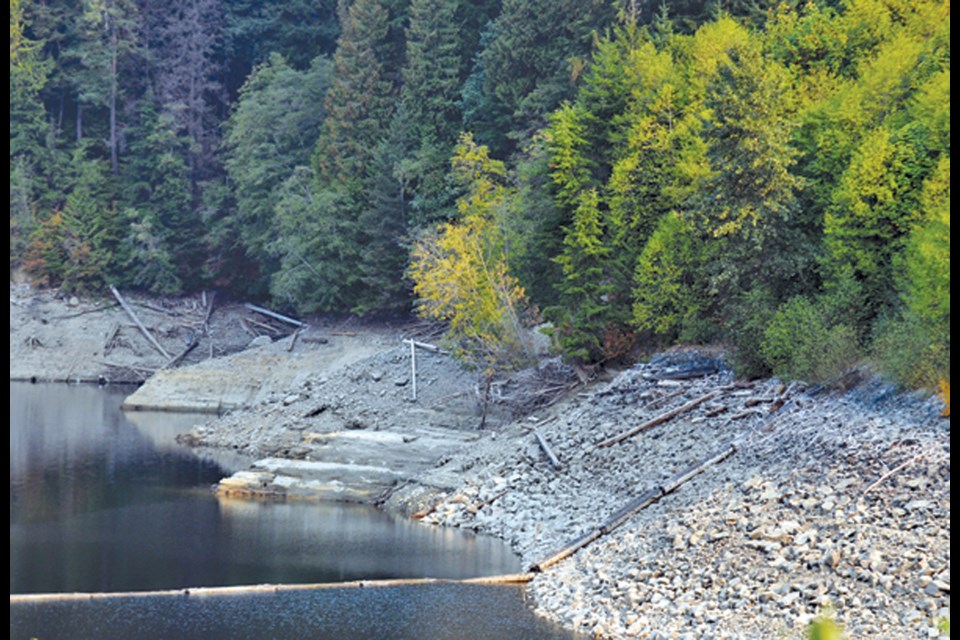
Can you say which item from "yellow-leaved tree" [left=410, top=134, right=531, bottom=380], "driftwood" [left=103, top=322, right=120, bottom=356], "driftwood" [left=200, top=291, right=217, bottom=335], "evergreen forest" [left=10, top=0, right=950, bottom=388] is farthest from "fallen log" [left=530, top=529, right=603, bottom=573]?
"driftwood" [left=200, top=291, right=217, bottom=335]

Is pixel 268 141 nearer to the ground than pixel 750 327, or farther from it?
farther from it

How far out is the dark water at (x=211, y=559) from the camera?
22.4 metres

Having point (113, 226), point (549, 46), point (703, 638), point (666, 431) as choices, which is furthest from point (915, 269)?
point (113, 226)

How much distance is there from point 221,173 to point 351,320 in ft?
76.8

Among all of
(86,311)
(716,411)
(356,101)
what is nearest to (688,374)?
(716,411)

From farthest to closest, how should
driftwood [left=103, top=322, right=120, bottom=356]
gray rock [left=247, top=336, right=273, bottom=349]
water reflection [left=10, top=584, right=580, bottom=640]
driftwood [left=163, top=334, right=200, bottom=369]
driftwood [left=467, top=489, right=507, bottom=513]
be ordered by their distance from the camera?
driftwood [left=103, top=322, right=120, bottom=356] < driftwood [left=163, top=334, right=200, bottom=369] < gray rock [left=247, top=336, right=273, bottom=349] < driftwood [left=467, top=489, right=507, bottom=513] < water reflection [left=10, top=584, right=580, bottom=640]

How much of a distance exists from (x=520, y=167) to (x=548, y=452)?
16.9 metres

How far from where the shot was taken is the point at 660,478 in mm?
29422

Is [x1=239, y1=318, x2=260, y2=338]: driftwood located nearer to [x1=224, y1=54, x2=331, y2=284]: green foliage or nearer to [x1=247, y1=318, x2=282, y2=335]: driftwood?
[x1=247, y1=318, x2=282, y2=335]: driftwood

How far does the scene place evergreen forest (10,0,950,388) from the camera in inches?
1308

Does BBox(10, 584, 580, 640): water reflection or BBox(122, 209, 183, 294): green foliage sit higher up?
BBox(122, 209, 183, 294): green foliage

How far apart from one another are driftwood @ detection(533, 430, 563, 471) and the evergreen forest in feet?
18.0

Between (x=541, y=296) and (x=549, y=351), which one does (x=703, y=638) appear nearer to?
(x=549, y=351)

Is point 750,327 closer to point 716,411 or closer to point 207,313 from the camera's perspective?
point 716,411
